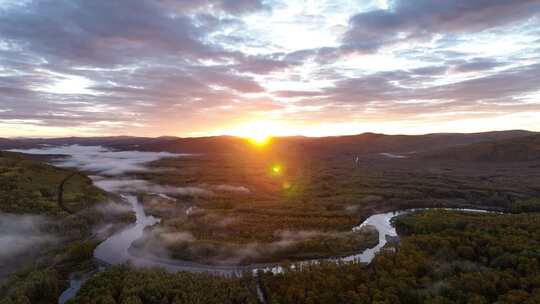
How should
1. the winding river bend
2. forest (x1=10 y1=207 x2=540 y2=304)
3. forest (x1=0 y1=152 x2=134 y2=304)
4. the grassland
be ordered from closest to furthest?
forest (x1=10 y1=207 x2=540 y2=304) < forest (x1=0 y1=152 x2=134 y2=304) < the winding river bend < the grassland

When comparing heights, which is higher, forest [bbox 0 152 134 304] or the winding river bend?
forest [bbox 0 152 134 304]

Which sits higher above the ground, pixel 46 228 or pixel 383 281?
pixel 46 228

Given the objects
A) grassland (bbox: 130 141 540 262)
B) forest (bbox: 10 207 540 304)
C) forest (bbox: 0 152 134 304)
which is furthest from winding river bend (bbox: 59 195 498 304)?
forest (bbox: 10 207 540 304)

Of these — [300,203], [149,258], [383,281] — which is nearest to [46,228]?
[149,258]

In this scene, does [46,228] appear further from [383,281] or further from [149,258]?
[383,281]

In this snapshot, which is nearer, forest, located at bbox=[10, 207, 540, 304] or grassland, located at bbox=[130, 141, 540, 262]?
forest, located at bbox=[10, 207, 540, 304]

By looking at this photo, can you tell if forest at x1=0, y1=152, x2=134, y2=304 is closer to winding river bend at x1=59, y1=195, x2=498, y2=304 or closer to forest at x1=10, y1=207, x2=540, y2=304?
winding river bend at x1=59, y1=195, x2=498, y2=304

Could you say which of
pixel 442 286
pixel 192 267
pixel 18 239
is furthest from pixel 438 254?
pixel 18 239

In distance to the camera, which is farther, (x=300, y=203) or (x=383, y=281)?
(x=300, y=203)

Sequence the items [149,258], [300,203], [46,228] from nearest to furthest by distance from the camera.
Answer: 1. [149,258]
2. [46,228]
3. [300,203]

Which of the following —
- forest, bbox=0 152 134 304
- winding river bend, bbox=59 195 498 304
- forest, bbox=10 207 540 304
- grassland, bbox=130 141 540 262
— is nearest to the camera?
forest, bbox=10 207 540 304

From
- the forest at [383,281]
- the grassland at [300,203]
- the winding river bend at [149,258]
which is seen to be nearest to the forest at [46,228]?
the winding river bend at [149,258]

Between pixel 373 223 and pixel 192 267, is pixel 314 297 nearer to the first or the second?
pixel 192 267
